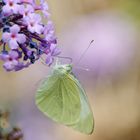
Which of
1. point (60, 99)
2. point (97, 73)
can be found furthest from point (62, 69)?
point (97, 73)

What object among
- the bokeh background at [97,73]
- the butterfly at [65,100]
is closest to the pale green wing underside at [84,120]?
the butterfly at [65,100]

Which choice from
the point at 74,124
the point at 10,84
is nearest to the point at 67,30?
the point at 10,84

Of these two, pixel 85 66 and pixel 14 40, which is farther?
pixel 85 66

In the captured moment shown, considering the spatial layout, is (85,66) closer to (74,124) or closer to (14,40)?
(74,124)

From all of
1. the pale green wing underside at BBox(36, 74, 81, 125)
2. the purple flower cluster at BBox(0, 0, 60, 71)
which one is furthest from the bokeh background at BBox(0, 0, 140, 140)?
the purple flower cluster at BBox(0, 0, 60, 71)

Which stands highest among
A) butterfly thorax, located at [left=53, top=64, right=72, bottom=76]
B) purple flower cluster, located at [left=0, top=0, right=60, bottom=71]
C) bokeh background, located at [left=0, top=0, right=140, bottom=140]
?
purple flower cluster, located at [left=0, top=0, right=60, bottom=71]

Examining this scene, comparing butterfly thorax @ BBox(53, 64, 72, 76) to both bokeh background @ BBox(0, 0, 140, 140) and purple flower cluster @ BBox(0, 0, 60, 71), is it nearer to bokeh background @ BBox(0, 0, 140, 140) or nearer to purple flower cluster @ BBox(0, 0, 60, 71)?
purple flower cluster @ BBox(0, 0, 60, 71)
